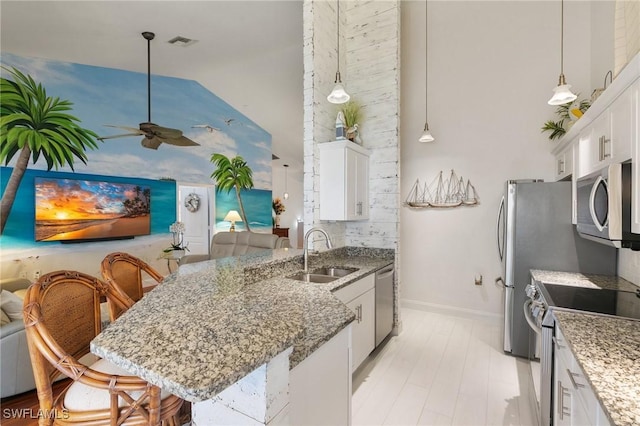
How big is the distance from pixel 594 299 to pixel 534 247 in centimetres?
101

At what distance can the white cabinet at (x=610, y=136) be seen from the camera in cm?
139

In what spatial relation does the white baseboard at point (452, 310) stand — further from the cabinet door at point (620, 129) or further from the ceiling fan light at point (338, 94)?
the ceiling fan light at point (338, 94)

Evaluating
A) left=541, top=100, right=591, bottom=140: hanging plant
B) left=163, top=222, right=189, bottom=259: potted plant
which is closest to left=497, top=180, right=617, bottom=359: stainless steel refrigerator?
left=541, top=100, right=591, bottom=140: hanging plant

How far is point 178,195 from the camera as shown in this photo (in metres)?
5.58

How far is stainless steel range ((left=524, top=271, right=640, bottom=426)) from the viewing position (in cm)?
154

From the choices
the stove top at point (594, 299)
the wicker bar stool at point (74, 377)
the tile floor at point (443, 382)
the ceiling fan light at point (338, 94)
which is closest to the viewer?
the wicker bar stool at point (74, 377)

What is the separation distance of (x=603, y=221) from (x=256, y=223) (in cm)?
609

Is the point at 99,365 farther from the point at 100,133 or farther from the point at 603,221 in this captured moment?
the point at 100,133

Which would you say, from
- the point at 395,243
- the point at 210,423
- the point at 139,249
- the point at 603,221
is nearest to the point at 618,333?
the point at 603,221

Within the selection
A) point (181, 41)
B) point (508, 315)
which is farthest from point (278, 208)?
point (508, 315)

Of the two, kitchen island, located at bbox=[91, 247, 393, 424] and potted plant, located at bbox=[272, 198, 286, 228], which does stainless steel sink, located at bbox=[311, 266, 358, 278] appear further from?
potted plant, located at bbox=[272, 198, 286, 228]

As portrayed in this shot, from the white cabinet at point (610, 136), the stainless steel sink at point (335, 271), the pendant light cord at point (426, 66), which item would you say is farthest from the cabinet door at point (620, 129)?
the pendant light cord at point (426, 66)

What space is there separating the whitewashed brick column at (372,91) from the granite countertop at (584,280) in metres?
1.32

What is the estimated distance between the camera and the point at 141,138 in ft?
16.5
